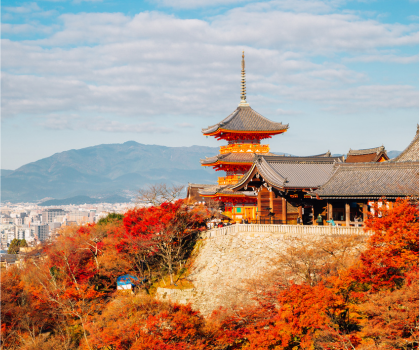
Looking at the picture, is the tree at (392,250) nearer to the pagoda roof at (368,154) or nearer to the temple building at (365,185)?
the temple building at (365,185)

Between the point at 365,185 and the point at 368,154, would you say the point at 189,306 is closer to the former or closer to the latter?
the point at 365,185

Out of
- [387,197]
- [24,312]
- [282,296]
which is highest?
[387,197]

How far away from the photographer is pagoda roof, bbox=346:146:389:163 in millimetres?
36844

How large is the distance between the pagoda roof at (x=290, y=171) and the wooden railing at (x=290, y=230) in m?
3.23

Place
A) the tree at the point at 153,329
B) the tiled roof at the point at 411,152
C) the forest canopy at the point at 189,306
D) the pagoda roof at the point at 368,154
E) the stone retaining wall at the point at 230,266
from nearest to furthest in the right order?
the forest canopy at the point at 189,306 → the tree at the point at 153,329 → the stone retaining wall at the point at 230,266 → the tiled roof at the point at 411,152 → the pagoda roof at the point at 368,154

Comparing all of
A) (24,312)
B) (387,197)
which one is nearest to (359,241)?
(387,197)

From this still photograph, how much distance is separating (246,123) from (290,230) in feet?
54.2

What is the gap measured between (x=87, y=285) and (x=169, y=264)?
23.0ft

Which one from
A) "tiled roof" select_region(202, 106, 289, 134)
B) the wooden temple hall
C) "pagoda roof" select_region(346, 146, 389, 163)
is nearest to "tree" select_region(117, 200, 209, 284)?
the wooden temple hall

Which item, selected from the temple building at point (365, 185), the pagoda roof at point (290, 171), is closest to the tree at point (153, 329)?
the pagoda roof at point (290, 171)

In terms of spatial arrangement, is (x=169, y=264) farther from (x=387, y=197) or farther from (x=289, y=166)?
(x=387, y=197)

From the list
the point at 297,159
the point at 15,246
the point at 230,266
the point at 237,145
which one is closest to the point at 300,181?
the point at 297,159

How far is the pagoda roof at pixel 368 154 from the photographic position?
36.8 m

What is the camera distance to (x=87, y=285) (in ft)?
105
